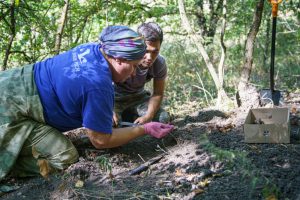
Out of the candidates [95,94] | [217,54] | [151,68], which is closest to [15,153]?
[95,94]

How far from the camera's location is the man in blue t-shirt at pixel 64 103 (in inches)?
109

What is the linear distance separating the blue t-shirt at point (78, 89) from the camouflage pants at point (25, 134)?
0.28 ft

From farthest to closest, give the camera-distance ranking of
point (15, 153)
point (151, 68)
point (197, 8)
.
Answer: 1. point (197, 8)
2. point (151, 68)
3. point (15, 153)

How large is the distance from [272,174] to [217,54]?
5819mm

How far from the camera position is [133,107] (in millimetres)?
→ 4379

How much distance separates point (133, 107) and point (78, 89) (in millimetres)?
1632

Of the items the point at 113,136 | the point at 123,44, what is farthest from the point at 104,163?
the point at 123,44

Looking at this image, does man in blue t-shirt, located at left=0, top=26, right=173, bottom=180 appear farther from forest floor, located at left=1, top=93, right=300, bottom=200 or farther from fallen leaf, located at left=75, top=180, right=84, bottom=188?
fallen leaf, located at left=75, top=180, right=84, bottom=188

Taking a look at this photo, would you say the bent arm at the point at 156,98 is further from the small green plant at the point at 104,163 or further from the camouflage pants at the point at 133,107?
the small green plant at the point at 104,163

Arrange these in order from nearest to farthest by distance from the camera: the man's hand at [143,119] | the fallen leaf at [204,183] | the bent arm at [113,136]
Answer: the fallen leaf at [204,183], the bent arm at [113,136], the man's hand at [143,119]

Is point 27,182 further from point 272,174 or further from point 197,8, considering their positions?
point 197,8

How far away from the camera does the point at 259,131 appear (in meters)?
3.11

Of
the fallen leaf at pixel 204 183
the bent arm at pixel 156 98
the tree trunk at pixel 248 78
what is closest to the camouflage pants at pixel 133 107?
the bent arm at pixel 156 98

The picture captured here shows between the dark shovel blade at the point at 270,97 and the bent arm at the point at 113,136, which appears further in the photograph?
the dark shovel blade at the point at 270,97
